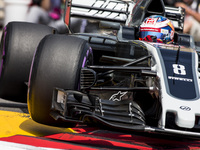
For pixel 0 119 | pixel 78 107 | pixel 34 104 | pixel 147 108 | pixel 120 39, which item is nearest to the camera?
pixel 78 107

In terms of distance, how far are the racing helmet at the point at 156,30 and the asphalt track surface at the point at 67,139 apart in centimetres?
116

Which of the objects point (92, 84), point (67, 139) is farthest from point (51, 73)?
point (67, 139)

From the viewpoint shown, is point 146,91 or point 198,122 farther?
point 146,91

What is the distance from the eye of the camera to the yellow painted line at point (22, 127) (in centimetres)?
376

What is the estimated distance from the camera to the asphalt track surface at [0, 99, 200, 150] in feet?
10.4

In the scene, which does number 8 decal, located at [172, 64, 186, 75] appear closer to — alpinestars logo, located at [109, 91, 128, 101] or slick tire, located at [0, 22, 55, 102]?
alpinestars logo, located at [109, 91, 128, 101]

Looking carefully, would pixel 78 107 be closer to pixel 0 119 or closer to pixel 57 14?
pixel 0 119

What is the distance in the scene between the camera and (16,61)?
4020 millimetres

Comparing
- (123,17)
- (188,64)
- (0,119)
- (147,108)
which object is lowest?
(0,119)

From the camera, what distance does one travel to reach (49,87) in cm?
338

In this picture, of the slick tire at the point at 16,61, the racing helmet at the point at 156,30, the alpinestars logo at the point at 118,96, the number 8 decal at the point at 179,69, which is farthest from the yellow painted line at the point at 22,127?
the racing helmet at the point at 156,30

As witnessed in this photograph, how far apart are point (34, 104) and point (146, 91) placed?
3.14 ft

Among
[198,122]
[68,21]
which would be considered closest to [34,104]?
[198,122]

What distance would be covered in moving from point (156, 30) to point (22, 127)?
174cm
